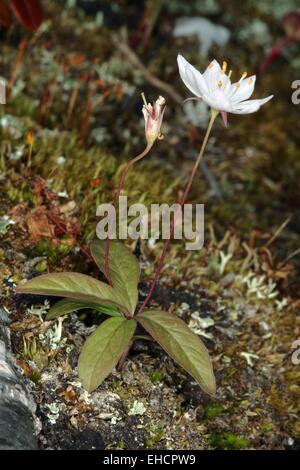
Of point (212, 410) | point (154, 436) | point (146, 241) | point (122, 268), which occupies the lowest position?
point (212, 410)

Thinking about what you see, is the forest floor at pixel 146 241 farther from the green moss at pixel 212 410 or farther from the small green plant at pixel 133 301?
the small green plant at pixel 133 301

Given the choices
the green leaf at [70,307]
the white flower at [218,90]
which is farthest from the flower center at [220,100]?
the green leaf at [70,307]

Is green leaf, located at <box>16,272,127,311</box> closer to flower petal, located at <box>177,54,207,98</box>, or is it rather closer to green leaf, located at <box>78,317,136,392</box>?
green leaf, located at <box>78,317,136,392</box>

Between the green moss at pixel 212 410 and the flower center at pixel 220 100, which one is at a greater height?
the flower center at pixel 220 100

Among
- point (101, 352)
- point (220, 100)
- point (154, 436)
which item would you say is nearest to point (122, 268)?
point (101, 352)

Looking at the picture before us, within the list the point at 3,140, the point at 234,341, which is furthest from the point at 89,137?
the point at 234,341

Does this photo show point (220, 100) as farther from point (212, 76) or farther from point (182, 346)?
point (182, 346)

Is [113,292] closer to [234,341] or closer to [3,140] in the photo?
[234,341]
